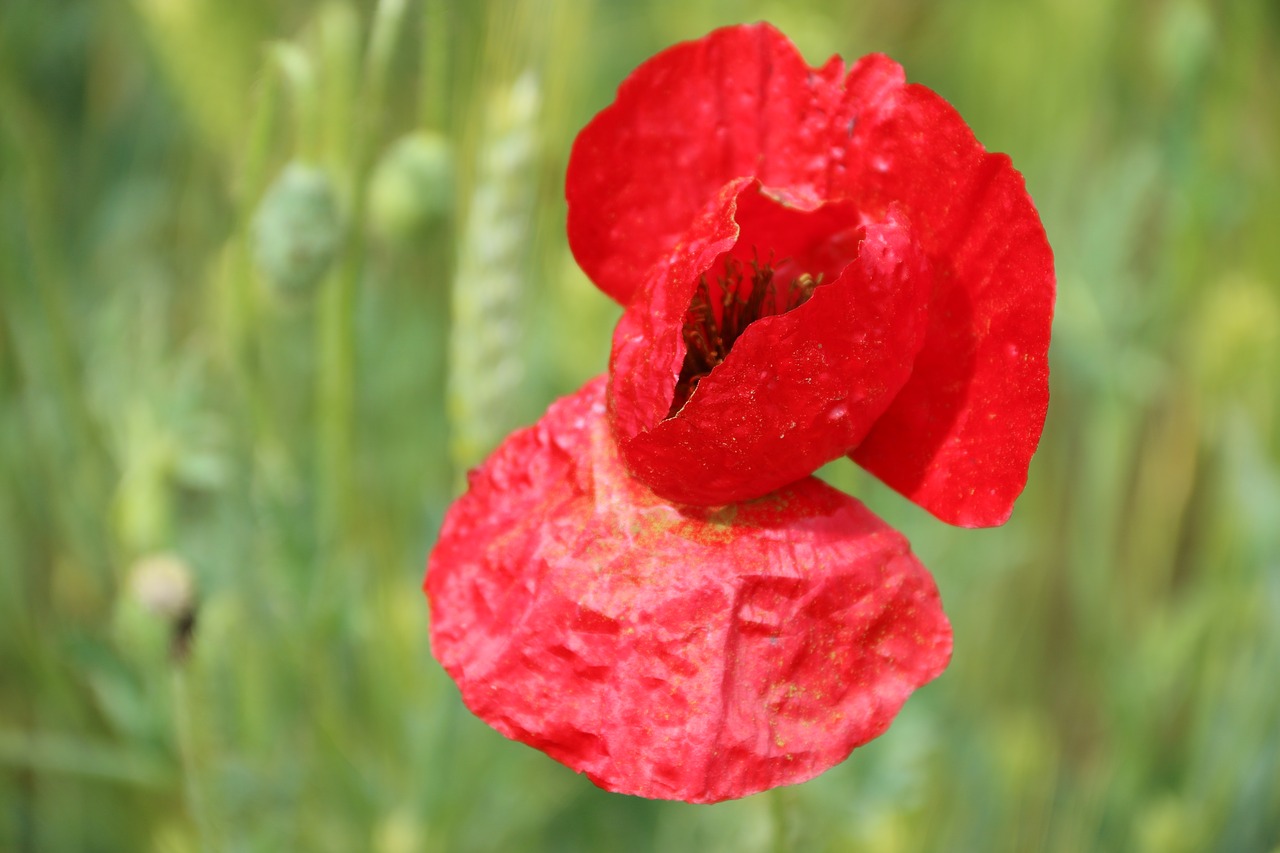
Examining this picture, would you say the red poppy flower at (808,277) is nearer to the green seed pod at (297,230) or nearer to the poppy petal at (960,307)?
the poppy petal at (960,307)

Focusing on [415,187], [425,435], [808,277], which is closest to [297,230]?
[415,187]

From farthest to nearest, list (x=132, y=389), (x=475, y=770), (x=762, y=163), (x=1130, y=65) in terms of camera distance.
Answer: (x=1130, y=65), (x=132, y=389), (x=475, y=770), (x=762, y=163)

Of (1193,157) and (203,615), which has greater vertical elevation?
(1193,157)

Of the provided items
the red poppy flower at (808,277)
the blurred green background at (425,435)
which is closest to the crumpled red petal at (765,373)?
the red poppy flower at (808,277)

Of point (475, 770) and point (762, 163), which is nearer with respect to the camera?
point (762, 163)

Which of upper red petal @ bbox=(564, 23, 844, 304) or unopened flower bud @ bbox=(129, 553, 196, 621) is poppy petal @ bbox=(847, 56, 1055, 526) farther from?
unopened flower bud @ bbox=(129, 553, 196, 621)

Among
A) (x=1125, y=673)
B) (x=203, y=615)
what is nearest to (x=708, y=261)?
(x=203, y=615)

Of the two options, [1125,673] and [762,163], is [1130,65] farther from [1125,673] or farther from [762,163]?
[762,163]

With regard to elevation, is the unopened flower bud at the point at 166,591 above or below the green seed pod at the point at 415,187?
below
